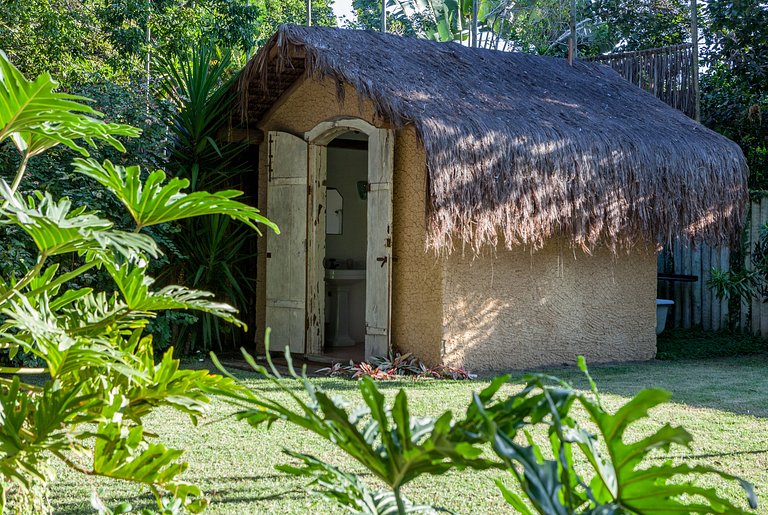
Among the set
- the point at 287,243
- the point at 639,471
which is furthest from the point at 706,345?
the point at 639,471

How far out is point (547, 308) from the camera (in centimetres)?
838

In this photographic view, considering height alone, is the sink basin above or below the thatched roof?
below

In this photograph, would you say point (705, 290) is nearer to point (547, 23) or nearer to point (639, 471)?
point (639, 471)

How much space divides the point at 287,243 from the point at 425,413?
3.49 metres

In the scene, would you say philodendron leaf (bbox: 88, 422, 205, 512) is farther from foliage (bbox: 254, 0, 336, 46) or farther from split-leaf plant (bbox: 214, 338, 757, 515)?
foliage (bbox: 254, 0, 336, 46)

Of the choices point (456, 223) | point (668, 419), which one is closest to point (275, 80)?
point (456, 223)

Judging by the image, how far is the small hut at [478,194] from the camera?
7453mm

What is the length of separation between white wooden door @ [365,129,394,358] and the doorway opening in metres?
1.95

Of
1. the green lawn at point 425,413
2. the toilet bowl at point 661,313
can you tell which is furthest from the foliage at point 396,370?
the toilet bowl at point 661,313

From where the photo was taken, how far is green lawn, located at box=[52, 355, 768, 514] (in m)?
3.85

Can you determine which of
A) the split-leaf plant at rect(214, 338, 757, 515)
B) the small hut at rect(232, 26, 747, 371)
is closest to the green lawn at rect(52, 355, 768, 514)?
the small hut at rect(232, 26, 747, 371)

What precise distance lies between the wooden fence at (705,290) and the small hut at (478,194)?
1163 millimetres

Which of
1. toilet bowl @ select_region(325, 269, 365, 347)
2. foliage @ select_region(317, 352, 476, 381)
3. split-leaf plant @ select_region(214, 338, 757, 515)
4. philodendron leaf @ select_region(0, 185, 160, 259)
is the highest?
Result: philodendron leaf @ select_region(0, 185, 160, 259)

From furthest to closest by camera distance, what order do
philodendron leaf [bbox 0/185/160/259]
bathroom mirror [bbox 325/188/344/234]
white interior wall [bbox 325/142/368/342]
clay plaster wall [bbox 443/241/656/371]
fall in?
1. bathroom mirror [bbox 325/188/344/234]
2. white interior wall [bbox 325/142/368/342]
3. clay plaster wall [bbox 443/241/656/371]
4. philodendron leaf [bbox 0/185/160/259]
